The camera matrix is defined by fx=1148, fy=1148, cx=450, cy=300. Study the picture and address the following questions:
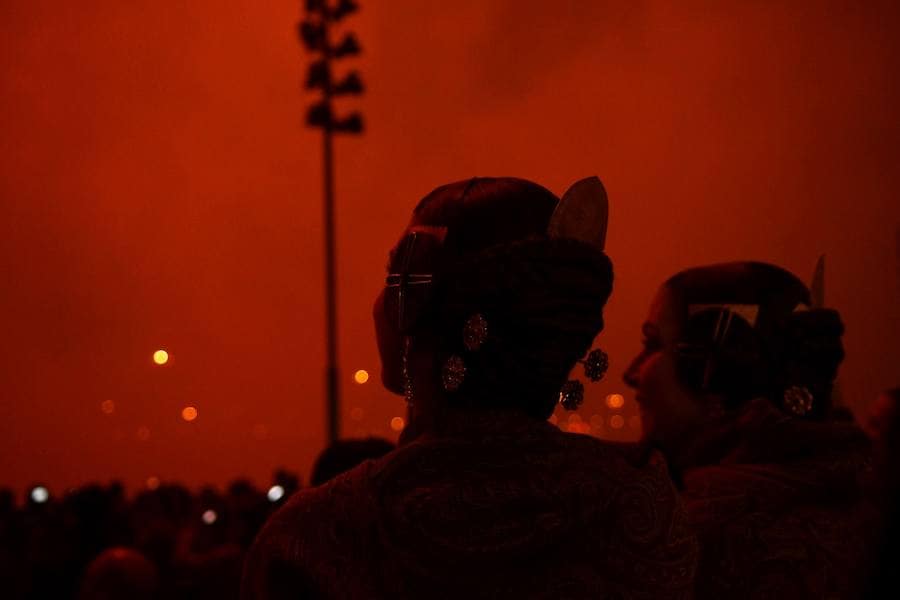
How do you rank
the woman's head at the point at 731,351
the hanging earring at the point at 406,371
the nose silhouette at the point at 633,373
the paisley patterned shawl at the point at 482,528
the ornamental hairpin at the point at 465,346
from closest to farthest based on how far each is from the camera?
the paisley patterned shawl at the point at 482,528
the ornamental hairpin at the point at 465,346
the hanging earring at the point at 406,371
the woman's head at the point at 731,351
the nose silhouette at the point at 633,373

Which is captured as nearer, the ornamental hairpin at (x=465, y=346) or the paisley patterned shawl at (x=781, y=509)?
the ornamental hairpin at (x=465, y=346)

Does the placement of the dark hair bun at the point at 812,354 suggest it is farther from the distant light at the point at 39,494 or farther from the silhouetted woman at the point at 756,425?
the distant light at the point at 39,494

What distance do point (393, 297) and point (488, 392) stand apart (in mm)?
260

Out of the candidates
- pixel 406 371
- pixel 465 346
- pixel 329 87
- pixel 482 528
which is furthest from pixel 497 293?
pixel 329 87

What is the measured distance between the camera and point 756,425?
3113 millimetres

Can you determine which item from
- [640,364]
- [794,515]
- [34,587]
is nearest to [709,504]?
[794,515]

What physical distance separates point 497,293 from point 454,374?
172mm

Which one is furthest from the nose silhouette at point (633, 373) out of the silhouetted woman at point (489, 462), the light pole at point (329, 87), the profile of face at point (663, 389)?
the light pole at point (329, 87)

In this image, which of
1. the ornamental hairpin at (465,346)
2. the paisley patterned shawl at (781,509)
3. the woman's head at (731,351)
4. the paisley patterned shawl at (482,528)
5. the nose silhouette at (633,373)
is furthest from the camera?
the nose silhouette at (633,373)

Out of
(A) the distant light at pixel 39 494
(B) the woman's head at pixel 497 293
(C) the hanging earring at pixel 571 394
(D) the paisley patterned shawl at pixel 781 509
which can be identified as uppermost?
(B) the woman's head at pixel 497 293

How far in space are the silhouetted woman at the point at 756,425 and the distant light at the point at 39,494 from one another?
12.2 metres

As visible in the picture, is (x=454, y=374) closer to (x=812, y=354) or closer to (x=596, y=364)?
(x=596, y=364)

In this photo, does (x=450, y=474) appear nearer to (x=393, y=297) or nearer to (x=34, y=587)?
(x=393, y=297)

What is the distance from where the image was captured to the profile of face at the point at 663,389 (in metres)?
3.24
